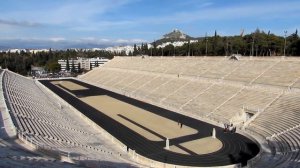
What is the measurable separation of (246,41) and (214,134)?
54.0 m

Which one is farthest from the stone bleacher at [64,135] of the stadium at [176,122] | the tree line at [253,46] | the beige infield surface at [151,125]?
the tree line at [253,46]

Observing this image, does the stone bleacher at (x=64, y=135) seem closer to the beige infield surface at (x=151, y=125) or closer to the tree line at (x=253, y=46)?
the beige infield surface at (x=151, y=125)

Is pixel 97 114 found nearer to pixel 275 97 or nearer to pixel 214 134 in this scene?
pixel 214 134

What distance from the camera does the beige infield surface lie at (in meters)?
26.7

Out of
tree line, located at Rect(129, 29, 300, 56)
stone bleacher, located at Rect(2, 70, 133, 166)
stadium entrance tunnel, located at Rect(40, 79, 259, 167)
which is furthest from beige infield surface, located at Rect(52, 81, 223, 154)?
tree line, located at Rect(129, 29, 300, 56)

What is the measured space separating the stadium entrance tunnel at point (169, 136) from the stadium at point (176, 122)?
0.08 m

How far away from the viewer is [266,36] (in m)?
75.2

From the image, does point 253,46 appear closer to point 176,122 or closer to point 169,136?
point 176,122

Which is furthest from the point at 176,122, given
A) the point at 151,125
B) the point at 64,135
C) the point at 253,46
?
the point at 253,46

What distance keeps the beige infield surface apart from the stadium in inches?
3.5

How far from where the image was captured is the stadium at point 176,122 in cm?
2094

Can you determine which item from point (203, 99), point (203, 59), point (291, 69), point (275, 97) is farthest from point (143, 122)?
point (203, 59)

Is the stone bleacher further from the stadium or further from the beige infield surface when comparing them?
the beige infield surface

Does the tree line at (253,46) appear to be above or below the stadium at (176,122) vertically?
above
